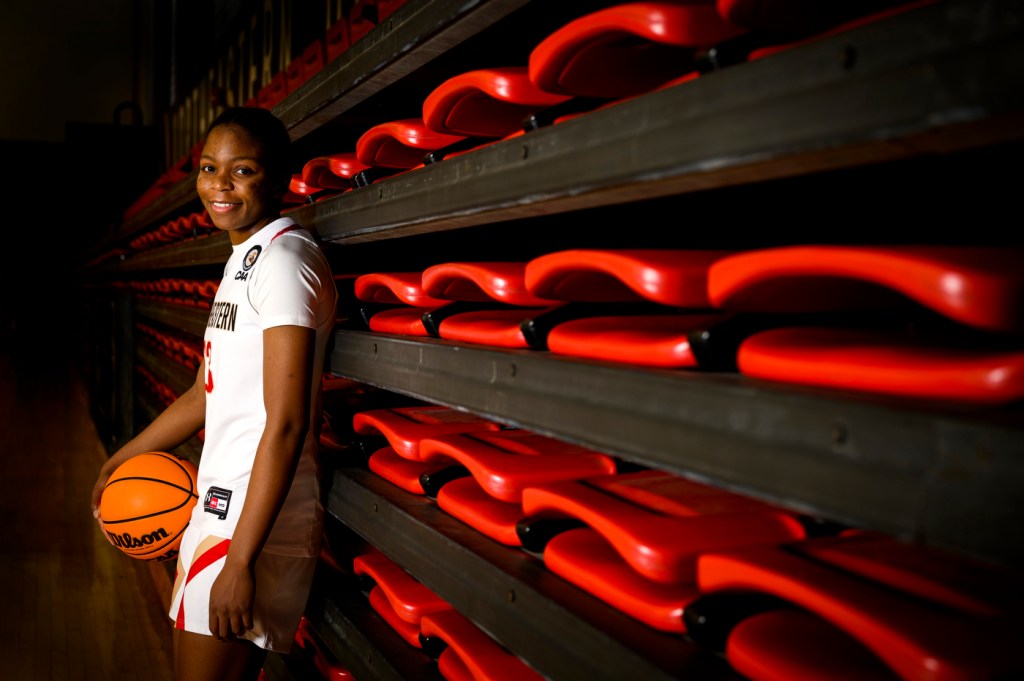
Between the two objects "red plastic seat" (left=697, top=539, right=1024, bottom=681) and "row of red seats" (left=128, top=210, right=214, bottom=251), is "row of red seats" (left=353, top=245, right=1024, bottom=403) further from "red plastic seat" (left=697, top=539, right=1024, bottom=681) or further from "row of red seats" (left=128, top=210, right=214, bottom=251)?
"row of red seats" (left=128, top=210, right=214, bottom=251)

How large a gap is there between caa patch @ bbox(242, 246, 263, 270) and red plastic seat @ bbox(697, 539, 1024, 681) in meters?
1.29

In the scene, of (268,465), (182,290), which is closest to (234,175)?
(268,465)

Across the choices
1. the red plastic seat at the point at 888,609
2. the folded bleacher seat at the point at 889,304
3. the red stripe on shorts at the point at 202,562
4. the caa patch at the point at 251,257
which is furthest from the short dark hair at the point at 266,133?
the red plastic seat at the point at 888,609

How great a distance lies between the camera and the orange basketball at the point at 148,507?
96.3 inches

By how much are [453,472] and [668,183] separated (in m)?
0.98

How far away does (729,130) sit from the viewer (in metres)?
0.88

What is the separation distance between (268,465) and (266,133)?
32.3 inches

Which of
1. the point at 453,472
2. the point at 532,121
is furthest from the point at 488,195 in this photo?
the point at 453,472

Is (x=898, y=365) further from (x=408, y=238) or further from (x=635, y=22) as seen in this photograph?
(x=408, y=238)

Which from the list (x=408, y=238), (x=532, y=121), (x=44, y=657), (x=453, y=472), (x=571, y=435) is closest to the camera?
(x=571, y=435)

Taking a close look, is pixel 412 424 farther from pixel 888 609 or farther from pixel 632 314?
pixel 888 609

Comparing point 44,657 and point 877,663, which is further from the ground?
point 877,663

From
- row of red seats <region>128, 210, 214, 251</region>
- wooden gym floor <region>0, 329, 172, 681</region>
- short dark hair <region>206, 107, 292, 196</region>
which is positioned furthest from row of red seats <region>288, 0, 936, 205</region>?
wooden gym floor <region>0, 329, 172, 681</region>

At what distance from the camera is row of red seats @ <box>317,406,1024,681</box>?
86 centimetres
